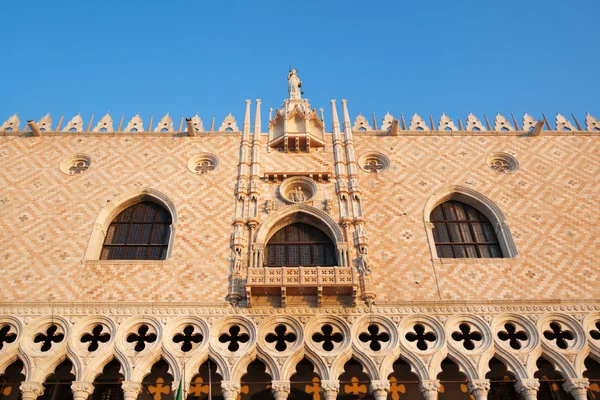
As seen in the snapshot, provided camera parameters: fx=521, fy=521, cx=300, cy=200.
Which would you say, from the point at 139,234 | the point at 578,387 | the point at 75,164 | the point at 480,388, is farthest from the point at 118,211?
the point at 578,387

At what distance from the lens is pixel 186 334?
38.1 feet

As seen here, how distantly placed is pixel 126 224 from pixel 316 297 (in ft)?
18.5

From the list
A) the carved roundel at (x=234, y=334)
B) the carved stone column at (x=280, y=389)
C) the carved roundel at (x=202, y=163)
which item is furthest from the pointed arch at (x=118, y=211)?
the carved stone column at (x=280, y=389)

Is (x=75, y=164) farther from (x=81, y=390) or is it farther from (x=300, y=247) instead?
(x=300, y=247)

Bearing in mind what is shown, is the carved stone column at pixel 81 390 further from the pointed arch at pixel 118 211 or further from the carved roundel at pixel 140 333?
the pointed arch at pixel 118 211

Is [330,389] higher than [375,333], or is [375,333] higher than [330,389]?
[375,333]

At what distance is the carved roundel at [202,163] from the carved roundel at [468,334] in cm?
761

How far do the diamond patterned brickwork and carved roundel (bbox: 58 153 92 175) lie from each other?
782 cm

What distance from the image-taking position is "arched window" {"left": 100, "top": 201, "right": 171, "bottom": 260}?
524 inches

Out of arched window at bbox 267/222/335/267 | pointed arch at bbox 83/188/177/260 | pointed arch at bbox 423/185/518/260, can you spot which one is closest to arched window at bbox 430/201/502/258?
pointed arch at bbox 423/185/518/260

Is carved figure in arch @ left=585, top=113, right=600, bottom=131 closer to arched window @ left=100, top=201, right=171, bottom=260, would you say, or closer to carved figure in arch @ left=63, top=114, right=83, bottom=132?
arched window @ left=100, top=201, right=171, bottom=260

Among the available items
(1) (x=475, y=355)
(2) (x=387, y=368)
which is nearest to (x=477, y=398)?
(1) (x=475, y=355)

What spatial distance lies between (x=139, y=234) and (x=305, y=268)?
189 inches

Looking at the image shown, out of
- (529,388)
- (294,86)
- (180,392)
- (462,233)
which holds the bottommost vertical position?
(180,392)
